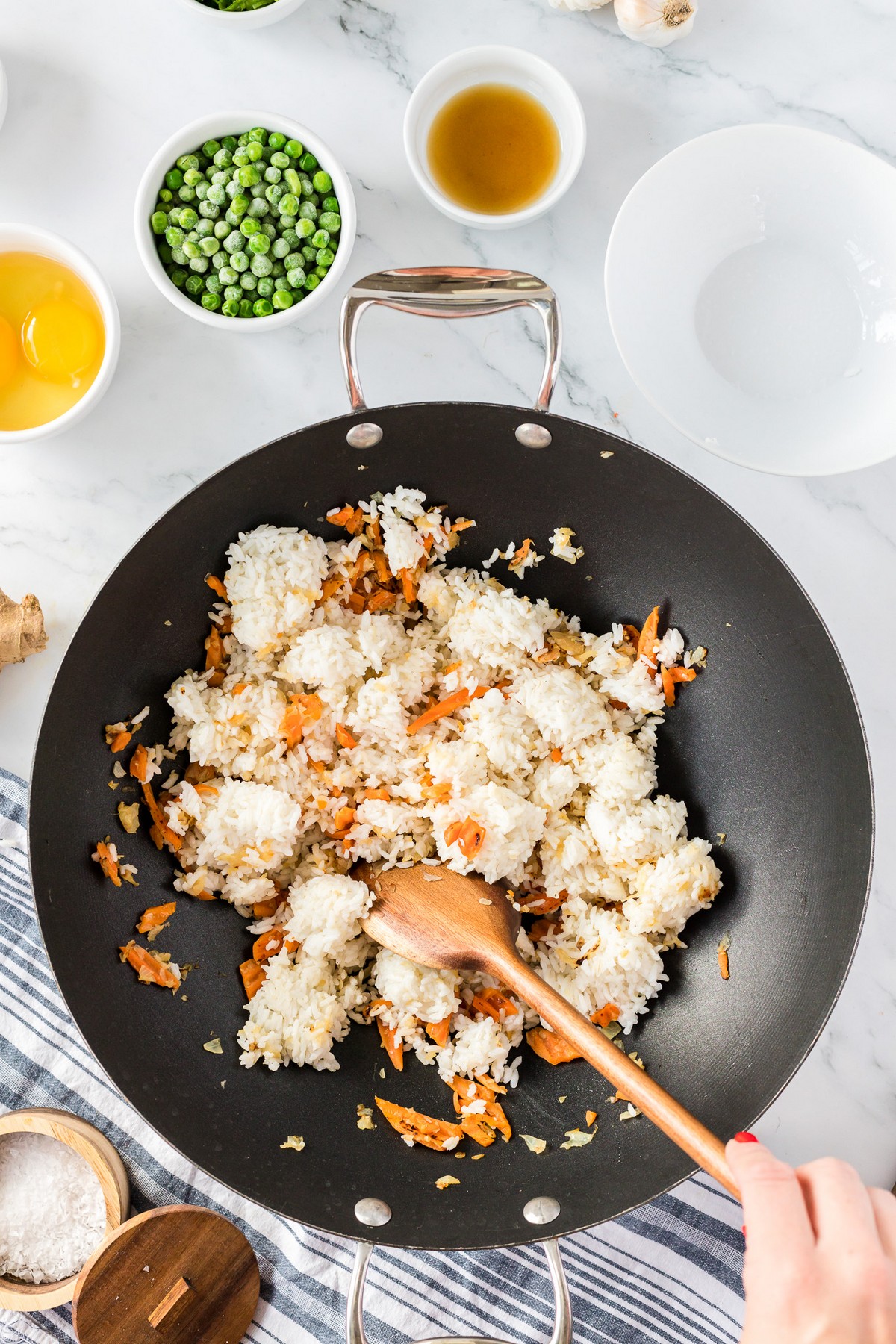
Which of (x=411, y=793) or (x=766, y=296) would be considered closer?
(x=411, y=793)

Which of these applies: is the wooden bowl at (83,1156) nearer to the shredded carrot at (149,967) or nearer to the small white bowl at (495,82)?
the shredded carrot at (149,967)

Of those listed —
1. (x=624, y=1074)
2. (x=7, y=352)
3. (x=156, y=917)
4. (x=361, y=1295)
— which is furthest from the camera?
(x=7, y=352)

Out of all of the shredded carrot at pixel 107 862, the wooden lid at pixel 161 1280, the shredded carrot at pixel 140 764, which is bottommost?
the wooden lid at pixel 161 1280

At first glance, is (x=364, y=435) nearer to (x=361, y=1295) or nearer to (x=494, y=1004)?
(x=494, y=1004)

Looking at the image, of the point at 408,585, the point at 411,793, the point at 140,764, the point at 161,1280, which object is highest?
the point at 408,585

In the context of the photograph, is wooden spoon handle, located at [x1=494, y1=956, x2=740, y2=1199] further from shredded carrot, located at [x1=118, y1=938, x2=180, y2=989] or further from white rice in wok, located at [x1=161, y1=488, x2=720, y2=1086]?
shredded carrot, located at [x1=118, y1=938, x2=180, y2=989]

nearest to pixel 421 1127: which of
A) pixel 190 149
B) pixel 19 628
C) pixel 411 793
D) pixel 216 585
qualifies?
pixel 411 793

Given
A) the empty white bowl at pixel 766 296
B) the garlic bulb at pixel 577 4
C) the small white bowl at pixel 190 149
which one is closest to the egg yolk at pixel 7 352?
the small white bowl at pixel 190 149
